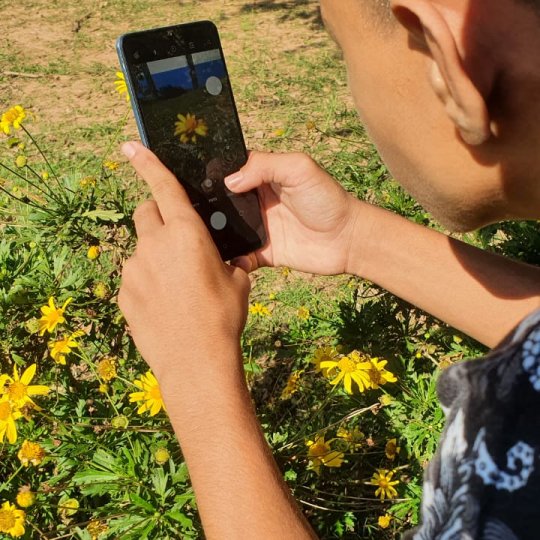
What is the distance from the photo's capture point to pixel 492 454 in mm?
697

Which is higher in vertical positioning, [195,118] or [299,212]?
[195,118]

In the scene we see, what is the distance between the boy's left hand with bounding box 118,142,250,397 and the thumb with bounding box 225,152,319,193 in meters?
0.21

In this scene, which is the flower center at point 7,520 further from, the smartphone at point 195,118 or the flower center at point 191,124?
the flower center at point 191,124

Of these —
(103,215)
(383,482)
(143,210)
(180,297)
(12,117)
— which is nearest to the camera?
(180,297)

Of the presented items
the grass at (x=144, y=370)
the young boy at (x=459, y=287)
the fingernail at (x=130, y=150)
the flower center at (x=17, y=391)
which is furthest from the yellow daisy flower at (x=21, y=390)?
the fingernail at (x=130, y=150)

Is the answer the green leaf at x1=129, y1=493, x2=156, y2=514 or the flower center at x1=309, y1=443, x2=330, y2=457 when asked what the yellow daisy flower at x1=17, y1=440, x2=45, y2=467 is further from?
the flower center at x1=309, y1=443, x2=330, y2=457

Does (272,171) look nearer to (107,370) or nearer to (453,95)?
(107,370)

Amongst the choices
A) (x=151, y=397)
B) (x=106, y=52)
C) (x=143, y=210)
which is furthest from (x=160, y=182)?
(x=106, y=52)

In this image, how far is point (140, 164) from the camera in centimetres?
114

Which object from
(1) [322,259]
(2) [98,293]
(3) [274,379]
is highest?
(1) [322,259]

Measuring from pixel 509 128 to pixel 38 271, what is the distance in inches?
49.1

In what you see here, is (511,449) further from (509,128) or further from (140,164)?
(140,164)

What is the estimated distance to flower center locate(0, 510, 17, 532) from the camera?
1.22m

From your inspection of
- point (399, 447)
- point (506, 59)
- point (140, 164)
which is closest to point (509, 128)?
point (506, 59)
